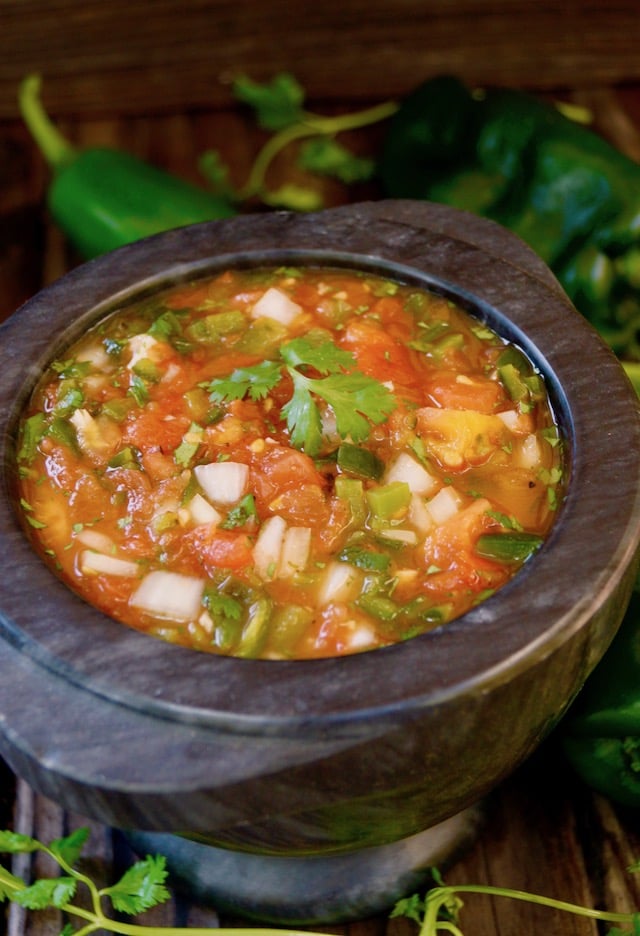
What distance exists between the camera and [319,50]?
15.9ft

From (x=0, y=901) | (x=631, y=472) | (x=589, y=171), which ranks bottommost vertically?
(x=0, y=901)

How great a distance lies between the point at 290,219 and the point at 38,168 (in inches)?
85.2

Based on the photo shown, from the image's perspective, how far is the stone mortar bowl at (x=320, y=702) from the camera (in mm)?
1789

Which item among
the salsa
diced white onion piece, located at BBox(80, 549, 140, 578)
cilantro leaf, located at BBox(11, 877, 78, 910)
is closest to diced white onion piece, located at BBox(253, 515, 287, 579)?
the salsa

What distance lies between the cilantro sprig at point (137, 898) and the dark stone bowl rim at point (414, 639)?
626 millimetres

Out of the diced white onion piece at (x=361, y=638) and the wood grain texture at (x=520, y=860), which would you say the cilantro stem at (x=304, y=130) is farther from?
the diced white onion piece at (x=361, y=638)

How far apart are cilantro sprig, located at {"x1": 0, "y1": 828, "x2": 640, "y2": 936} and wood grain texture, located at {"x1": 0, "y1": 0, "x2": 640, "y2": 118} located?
3.32 m

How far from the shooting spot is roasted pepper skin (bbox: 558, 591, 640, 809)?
253 cm

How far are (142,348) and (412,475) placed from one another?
26.9 inches

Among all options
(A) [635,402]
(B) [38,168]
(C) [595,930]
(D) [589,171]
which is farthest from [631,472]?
(B) [38,168]

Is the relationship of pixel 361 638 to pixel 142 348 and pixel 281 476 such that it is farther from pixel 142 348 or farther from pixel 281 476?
pixel 142 348

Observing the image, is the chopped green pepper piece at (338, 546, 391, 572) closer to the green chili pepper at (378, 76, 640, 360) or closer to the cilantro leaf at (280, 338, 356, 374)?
the cilantro leaf at (280, 338, 356, 374)

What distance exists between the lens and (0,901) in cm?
248

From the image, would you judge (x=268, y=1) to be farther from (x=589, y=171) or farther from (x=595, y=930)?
(x=595, y=930)
